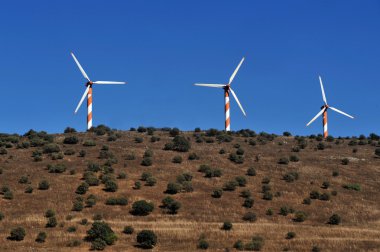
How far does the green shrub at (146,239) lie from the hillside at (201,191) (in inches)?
39.0

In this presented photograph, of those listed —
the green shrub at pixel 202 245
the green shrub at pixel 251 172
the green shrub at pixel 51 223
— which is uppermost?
the green shrub at pixel 251 172

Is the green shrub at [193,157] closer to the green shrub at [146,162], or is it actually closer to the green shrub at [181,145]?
the green shrub at [181,145]

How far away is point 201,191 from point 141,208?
17016 millimetres

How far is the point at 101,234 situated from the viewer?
267 ft

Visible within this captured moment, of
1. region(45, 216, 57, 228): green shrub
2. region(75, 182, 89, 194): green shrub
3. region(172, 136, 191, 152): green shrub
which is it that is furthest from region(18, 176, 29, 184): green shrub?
region(172, 136, 191, 152): green shrub

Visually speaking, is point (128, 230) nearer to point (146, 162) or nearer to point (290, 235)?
point (290, 235)

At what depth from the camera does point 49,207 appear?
96625 mm

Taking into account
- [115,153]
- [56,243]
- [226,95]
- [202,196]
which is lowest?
[56,243]

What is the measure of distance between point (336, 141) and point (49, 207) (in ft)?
309

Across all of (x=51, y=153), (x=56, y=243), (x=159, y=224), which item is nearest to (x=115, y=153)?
(x=51, y=153)

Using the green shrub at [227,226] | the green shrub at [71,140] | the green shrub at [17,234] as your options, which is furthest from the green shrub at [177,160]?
the green shrub at [17,234]

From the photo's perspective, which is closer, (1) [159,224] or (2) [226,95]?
(1) [159,224]

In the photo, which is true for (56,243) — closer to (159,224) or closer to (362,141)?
(159,224)

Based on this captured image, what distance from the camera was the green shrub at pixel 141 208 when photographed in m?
96.1
